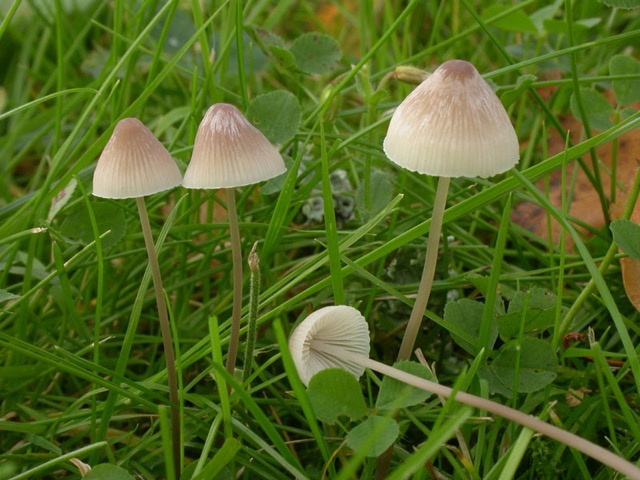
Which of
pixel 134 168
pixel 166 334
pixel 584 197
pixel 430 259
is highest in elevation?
pixel 134 168

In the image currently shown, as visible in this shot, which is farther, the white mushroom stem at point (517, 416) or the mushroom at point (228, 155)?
the mushroom at point (228, 155)

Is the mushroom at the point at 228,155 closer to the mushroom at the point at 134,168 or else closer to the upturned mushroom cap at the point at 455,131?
the mushroom at the point at 134,168

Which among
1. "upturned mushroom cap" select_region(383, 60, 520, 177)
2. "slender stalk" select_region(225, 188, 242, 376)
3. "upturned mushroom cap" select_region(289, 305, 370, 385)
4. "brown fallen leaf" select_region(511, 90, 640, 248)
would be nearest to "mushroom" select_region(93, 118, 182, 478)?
"slender stalk" select_region(225, 188, 242, 376)

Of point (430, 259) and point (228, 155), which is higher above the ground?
point (228, 155)

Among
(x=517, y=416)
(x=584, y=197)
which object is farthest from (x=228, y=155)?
(x=584, y=197)

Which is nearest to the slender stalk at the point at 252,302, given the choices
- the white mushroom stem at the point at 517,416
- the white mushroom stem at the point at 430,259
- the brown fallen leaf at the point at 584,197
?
the white mushroom stem at the point at 517,416

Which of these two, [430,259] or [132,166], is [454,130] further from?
[132,166]
